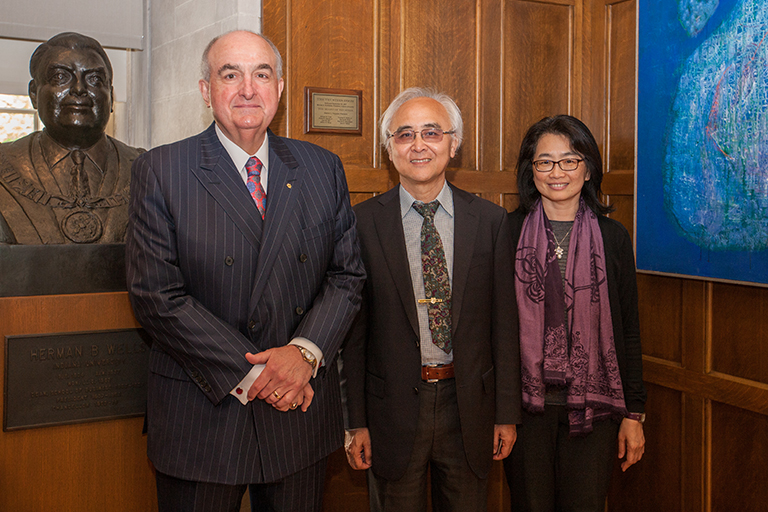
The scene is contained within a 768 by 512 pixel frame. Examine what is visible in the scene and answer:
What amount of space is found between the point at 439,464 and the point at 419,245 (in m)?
0.71

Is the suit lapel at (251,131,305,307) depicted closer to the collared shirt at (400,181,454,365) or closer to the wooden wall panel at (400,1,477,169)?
the collared shirt at (400,181,454,365)

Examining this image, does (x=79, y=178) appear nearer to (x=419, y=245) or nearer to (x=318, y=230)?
(x=318, y=230)

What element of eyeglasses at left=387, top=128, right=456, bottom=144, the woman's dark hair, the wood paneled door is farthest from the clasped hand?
the wood paneled door

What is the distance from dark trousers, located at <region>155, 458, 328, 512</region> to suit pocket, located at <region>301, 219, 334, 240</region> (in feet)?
2.18

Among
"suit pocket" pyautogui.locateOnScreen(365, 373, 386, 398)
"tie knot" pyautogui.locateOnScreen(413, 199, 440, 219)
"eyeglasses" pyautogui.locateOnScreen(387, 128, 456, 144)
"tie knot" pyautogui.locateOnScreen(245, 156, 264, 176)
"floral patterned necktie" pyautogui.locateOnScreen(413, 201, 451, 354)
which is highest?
"eyeglasses" pyautogui.locateOnScreen(387, 128, 456, 144)

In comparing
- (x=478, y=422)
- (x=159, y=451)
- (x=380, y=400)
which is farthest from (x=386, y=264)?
(x=159, y=451)

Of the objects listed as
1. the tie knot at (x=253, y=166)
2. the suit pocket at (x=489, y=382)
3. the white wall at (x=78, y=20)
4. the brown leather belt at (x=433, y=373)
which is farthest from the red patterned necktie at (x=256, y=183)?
the white wall at (x=78, y=20)

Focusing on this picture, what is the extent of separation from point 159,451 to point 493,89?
225cm

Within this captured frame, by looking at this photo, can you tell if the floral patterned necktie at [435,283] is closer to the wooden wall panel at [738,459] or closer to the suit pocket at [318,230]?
the suit pocket at [318,230]

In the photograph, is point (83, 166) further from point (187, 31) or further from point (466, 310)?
point (466, 310)

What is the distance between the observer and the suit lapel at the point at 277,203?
167cm

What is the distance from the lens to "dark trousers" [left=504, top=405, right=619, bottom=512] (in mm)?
2145

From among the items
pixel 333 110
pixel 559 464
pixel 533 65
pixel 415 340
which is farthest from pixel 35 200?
pixel 533 65

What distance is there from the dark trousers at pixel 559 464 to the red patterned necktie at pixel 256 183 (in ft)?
3.82
